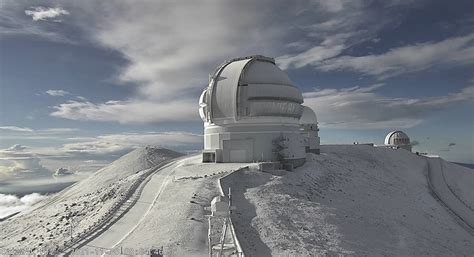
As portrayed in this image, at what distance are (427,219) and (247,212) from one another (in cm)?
1945

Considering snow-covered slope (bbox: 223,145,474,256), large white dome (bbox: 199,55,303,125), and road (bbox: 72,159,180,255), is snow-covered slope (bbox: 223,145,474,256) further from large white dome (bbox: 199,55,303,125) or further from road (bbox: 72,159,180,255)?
large white dome (bbox: 199,55,303,125)

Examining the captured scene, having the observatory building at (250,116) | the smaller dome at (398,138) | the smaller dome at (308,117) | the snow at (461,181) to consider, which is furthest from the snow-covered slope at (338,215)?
the smaller dome at (398,138)

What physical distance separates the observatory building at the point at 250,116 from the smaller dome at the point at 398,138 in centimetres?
4380

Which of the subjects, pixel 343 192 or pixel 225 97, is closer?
pixel 343 192

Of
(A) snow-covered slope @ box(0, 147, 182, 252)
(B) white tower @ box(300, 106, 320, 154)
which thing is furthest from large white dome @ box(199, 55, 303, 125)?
(B) white tower @ box(300, 106, 320, 154)

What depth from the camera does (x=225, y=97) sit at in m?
38.0

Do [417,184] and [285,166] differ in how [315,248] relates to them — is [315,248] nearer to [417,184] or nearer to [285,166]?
[285,166]

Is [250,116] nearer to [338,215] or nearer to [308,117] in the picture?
[338,215]

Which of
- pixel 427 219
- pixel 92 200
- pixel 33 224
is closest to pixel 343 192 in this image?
pixel 427 219

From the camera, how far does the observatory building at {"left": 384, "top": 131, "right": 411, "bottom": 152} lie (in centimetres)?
7481

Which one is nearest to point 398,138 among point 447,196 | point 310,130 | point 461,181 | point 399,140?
point 399,140

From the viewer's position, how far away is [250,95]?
3734 cm

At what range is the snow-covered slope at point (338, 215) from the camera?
2089cm

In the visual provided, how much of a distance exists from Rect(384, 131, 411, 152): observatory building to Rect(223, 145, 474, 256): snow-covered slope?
99.2 feet
